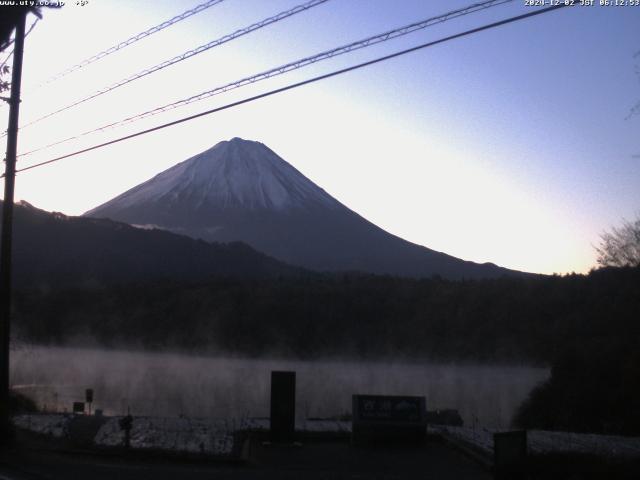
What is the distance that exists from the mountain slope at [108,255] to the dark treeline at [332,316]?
133 inches

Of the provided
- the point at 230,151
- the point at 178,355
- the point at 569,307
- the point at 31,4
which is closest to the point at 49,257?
the point at 178,355

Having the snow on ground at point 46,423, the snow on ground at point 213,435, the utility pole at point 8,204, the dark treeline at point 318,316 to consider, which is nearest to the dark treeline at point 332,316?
the dark treeline at point 318,316

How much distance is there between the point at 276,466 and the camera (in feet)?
49.6

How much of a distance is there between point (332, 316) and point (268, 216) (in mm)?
46865

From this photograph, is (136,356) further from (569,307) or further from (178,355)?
(569,307)

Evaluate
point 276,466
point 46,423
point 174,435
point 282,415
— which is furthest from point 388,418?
point 46,423

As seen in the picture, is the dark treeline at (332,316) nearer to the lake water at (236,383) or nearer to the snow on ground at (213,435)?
the lake water at (236,383)

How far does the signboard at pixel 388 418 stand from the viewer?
1782 cm

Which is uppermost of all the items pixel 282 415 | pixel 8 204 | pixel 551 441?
pixel 8 204

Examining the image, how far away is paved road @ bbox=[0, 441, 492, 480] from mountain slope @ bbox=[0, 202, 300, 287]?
41.0 meters

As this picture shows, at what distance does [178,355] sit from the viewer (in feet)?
167

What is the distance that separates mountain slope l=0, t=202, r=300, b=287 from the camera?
5809 cm

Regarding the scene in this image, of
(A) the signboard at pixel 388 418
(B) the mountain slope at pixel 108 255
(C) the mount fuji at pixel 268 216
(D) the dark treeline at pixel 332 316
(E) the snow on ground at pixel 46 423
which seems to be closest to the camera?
(E) the snow on ground at pixel 46 423

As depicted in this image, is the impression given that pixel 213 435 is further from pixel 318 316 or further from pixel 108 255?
pixel 108 255
